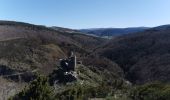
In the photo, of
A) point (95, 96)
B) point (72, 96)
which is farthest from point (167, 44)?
point (72, 96)

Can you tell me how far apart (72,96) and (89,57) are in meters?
101

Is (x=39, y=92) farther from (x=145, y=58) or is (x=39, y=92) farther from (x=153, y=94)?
(x=145, y=58)

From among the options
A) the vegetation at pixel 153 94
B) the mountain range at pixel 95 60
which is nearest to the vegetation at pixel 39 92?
the vegetation at pixel 153 94

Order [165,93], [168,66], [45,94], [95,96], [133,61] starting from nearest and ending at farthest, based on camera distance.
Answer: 1. [45,94]
2. [165,93]
3. [95,96]
4. [168,66]
5. [133,61]

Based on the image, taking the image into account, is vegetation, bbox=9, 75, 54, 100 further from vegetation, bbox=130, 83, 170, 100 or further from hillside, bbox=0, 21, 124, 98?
hillside, bbox=0, 21, 124, 98

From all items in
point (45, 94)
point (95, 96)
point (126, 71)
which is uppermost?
point (45, 94)

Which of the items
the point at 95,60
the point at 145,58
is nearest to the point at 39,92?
the point at 95,60

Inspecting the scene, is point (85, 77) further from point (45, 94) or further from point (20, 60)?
point (45, 94)

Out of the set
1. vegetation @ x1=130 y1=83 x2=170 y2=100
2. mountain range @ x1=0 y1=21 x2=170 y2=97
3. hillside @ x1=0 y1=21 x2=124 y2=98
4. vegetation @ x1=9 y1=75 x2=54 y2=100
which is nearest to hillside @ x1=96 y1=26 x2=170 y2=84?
mountain range @ x1=0 y1=21 x2=170 y2=97

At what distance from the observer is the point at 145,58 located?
160 meters

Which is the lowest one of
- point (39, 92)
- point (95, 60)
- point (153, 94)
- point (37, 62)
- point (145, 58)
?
point (95, 60)

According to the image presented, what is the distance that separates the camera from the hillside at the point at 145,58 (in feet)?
425

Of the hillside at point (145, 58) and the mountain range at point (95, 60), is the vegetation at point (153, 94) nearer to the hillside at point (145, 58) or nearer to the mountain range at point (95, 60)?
the mountain range at point (95, 60)

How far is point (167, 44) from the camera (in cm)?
17150
